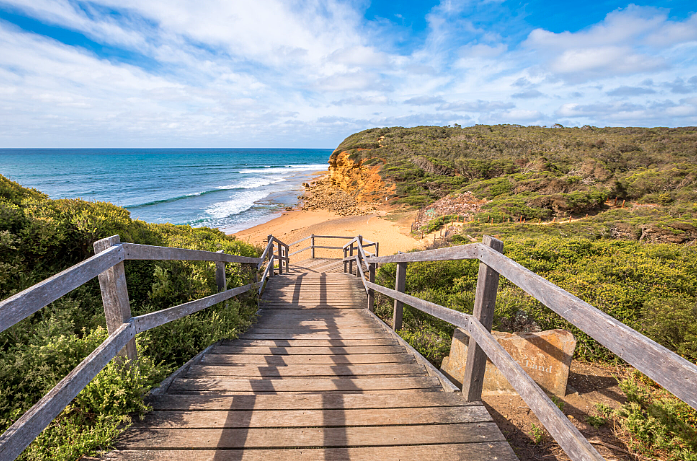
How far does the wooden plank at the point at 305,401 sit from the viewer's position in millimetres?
2184

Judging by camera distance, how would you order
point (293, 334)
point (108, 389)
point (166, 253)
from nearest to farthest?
point (108, 389)
point (166, 253)
point (293, 334)

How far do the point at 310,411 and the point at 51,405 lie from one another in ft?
4.59

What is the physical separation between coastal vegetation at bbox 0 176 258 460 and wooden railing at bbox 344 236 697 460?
2.28 meters

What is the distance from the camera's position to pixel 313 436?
195cm

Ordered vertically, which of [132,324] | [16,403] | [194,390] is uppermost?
[132,324]

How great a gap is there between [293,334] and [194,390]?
1.54 metres

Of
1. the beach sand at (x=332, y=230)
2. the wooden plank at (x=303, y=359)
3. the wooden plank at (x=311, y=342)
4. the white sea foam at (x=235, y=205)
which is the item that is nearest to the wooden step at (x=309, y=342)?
the wooden plank at (x=311, y=342)

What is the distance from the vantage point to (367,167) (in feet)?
106

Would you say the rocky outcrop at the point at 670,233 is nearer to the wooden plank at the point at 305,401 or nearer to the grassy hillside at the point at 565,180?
the grassy hillside at the point at 565,180

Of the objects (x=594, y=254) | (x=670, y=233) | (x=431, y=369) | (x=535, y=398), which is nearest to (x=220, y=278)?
(x=431, y=369)

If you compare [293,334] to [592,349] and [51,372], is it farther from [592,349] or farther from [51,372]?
[592,349]

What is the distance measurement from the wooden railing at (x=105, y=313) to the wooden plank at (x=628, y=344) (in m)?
2.29

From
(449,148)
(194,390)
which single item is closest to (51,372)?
(194,390)

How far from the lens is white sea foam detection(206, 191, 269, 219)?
1077 inches
